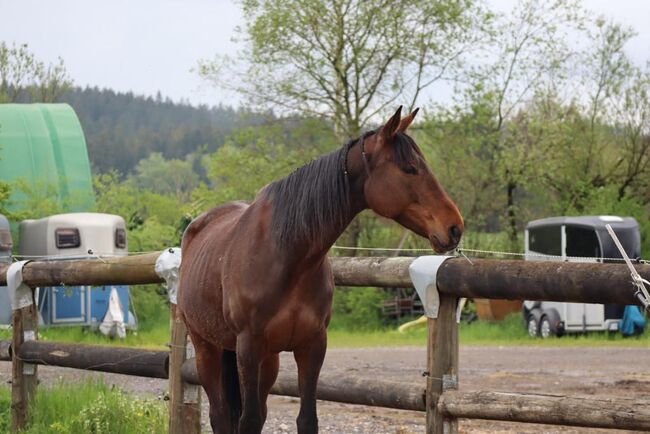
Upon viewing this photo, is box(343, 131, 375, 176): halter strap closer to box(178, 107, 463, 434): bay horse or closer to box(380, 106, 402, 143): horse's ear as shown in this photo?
box(178, 107, 463, 434): bay horse

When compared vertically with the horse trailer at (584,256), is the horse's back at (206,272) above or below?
above

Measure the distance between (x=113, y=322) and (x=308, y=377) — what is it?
1324cm

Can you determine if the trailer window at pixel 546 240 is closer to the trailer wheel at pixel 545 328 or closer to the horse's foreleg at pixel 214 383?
the trailer wheel at pixel 545 328

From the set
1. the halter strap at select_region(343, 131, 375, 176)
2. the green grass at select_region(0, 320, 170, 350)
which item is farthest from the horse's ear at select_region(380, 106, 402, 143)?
the green grass at select_region(0, 320, 170, 350)

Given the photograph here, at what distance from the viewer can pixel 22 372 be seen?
792cm

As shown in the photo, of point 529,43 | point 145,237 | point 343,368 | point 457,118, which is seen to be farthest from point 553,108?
point 343,368

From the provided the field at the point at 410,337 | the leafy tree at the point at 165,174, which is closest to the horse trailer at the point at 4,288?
the field at the point at 410,337

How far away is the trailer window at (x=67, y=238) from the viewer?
18.0m

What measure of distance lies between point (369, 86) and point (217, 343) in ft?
69.3

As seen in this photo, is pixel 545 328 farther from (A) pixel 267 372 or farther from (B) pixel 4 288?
(A) pixel 267 372

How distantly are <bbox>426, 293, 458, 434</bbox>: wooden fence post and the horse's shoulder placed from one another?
1.57 metres

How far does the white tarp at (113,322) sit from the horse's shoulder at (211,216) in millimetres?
11676

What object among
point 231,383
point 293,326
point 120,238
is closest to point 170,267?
point 231,383

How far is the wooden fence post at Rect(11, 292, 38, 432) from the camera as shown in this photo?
7752 mm
